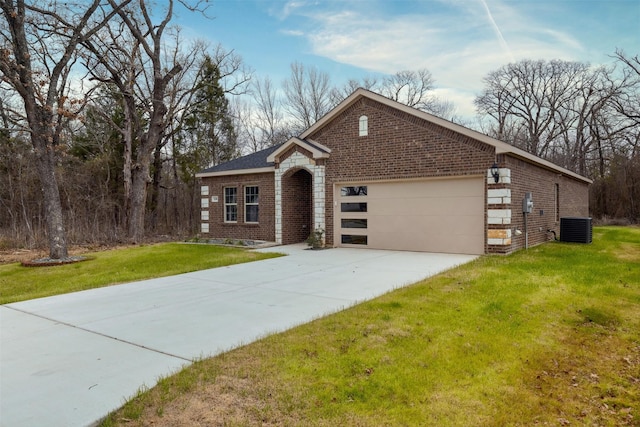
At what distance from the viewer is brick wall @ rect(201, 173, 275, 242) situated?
51.2 feet

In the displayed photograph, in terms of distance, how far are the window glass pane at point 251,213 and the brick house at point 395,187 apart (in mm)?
40

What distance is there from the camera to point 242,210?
16547mm

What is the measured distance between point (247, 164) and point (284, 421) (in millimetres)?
14529

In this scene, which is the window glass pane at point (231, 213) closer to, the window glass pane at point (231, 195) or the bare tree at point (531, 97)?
the window glass pane at point (231, 195)

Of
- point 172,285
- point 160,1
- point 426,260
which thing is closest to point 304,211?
point 426,260

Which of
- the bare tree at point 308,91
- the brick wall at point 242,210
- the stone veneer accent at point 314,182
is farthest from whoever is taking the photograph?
the bare tree at point 308,91

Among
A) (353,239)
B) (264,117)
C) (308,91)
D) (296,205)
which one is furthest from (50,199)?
(308,91)

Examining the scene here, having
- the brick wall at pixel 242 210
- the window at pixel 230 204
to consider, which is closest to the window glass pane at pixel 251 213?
the brick wall at pixel 242 210

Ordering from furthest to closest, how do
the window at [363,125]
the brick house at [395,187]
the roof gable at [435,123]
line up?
the window at [363,125] → the brick house at [395,187] → the roof gable at [435,123]

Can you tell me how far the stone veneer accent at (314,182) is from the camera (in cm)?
1406

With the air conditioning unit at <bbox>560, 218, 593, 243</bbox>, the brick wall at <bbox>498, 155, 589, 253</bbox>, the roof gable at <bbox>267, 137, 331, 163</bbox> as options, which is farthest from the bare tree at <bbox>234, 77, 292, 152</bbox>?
the air conditioning unit at <bbox>560, 218, 593, 243</bbox>

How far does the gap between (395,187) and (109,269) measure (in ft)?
27.6

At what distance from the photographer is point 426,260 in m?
10.5

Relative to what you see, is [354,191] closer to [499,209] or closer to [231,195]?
[499,209]
